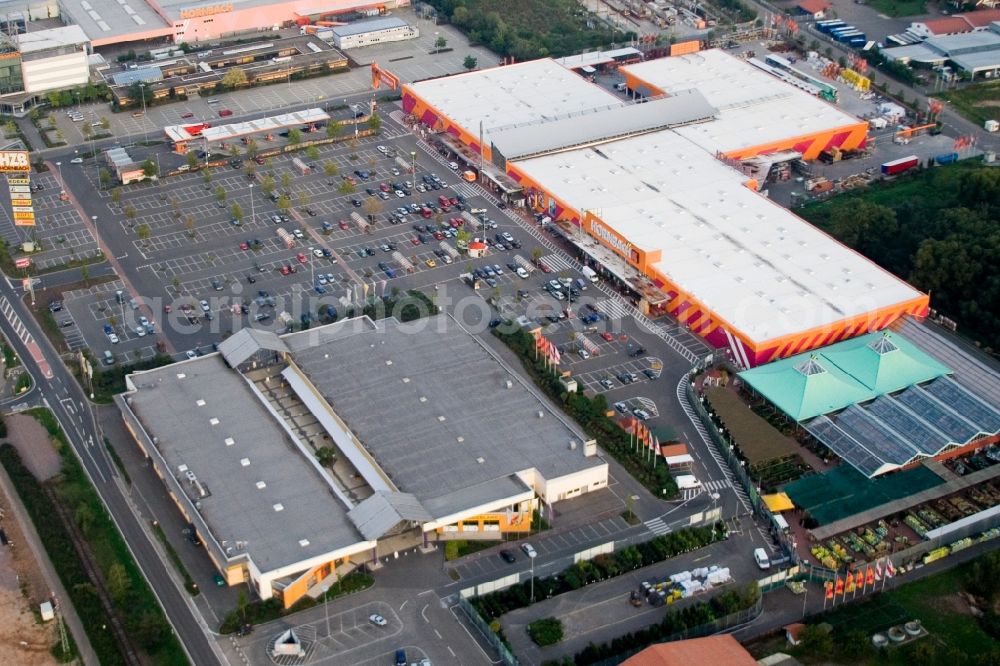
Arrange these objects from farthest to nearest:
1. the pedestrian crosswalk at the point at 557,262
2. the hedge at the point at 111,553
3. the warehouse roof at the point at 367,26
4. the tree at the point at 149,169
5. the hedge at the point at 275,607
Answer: the warehouse roof at the point at 367,26 < the tree at the point at 149,169 < the pedestrian crosswalk at the point at 557,262 < the hedge at the point at 275,607 < the hedge at the point at 111,553

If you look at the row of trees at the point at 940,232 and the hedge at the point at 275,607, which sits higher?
the row of trees at the point at 940,232

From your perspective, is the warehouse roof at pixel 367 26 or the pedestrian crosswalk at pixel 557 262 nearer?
the pedestrian crosswalk at pixel 557 262

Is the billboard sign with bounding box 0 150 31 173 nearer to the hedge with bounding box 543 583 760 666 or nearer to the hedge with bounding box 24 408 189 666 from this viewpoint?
the hedge with bounding box 24 408 189 666

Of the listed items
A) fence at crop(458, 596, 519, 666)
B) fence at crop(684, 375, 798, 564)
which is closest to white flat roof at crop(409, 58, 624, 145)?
fence at crop(684, 375, 798, 564)

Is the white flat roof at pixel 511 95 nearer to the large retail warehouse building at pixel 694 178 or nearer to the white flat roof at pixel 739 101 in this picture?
the large retail warehouse building at pixel 694 178

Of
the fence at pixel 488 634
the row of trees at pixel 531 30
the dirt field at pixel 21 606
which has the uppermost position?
the row of trees at pixel 531 30

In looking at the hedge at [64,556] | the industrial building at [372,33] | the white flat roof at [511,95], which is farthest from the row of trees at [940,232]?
the hedge at [64,556]

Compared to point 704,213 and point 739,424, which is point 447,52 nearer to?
point 704,213
